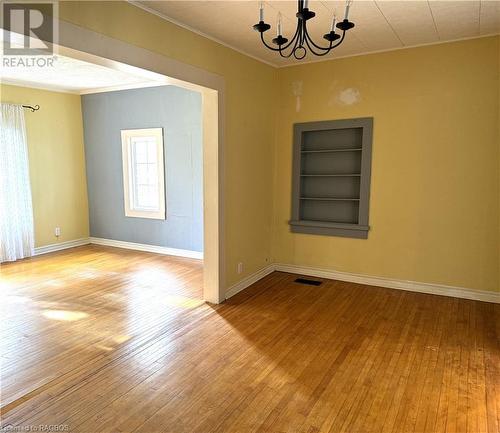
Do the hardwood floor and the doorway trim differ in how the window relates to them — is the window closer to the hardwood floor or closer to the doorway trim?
the hardwood floor

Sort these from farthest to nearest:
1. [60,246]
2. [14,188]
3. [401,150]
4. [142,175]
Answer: [60,246] → [142,175] → [14,188] → [401,150]

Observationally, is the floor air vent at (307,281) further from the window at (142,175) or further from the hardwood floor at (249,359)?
the window at (142,175)

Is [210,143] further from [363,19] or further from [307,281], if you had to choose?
[307,281]

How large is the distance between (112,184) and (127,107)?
1.33m

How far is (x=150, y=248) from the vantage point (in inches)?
245

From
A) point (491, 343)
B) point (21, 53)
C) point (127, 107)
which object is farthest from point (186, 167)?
point (491, 343)

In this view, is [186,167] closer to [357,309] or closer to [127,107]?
[127,107]

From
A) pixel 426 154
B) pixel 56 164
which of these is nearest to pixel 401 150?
pixel 426 154

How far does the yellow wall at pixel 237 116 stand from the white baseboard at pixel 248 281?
0.07 metres

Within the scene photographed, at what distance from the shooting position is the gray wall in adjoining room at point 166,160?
557 cm

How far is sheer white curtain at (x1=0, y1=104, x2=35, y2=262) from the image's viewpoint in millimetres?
5414

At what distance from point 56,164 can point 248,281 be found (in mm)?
4013

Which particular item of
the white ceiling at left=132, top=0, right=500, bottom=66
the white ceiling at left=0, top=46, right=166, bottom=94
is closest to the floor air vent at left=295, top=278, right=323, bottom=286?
the white ceiling at left=132, top=0, right=500, bottom=66

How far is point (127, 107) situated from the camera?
19.9 ft
